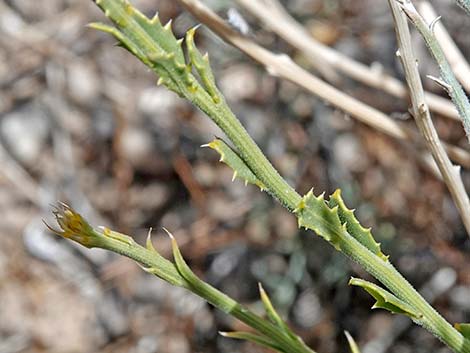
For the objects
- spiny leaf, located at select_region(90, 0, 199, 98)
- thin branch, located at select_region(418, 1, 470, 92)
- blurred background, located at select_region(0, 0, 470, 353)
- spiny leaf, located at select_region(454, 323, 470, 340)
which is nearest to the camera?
spiny leaf, located at select_region(90, 0, 199, 98)

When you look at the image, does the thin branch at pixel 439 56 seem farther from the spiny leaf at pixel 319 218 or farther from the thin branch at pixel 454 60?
the thin branch at pixel 454 60

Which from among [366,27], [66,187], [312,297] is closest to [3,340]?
[66,187]

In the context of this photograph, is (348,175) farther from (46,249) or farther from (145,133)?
(46,249)

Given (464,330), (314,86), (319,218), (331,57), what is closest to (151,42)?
(319,218)

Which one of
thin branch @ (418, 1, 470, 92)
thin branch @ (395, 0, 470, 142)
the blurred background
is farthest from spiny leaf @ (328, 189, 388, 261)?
the blurred background

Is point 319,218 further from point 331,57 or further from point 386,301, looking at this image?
point 331,57

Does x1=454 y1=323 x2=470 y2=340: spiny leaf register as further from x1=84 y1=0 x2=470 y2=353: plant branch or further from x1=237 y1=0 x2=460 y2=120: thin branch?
x1=237 y1=0 x2=460 y2=120: thin branch
